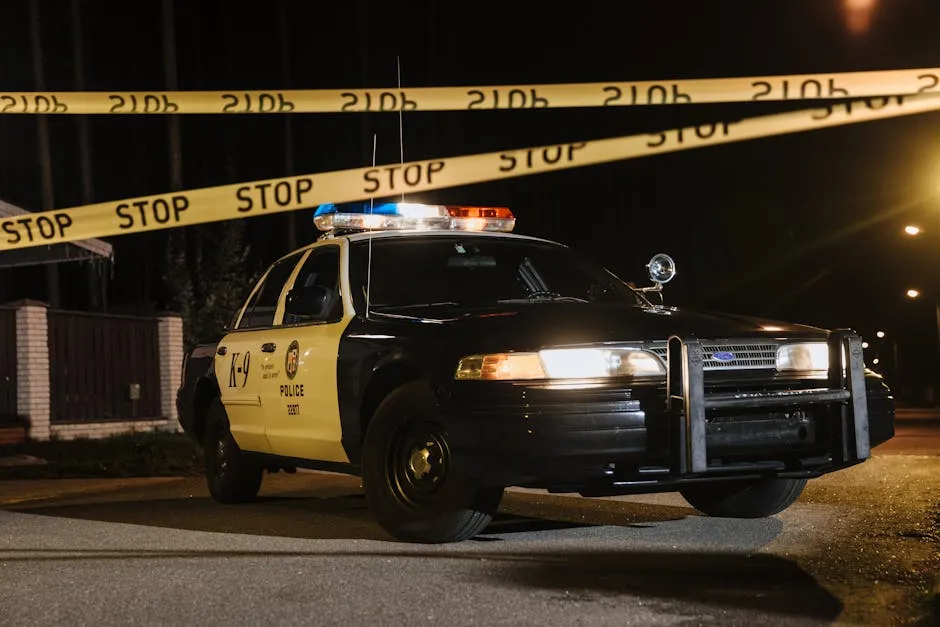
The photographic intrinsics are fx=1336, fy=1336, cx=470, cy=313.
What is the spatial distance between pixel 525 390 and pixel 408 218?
9.07 ft

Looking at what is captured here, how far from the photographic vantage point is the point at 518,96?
29.8 ft

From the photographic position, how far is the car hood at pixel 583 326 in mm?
6242

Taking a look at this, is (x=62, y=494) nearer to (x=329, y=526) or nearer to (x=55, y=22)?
(x=329, y=526)

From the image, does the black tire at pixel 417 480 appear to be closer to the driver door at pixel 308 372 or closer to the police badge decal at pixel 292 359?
the driver door at pixel 308 372

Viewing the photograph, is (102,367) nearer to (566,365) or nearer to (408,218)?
(408,218)

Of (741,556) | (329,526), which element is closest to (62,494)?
(329,526)

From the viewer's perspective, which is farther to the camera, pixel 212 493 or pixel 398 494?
pixel 212 493

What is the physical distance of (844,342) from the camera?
6625 millimetres

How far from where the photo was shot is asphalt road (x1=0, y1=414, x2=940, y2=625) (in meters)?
5.00

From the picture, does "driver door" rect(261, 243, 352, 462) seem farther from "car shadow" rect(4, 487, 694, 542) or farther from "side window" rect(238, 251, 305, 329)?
"car shadow" rect(4, 487, 694, 542)

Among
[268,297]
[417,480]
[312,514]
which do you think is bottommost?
[312,514]

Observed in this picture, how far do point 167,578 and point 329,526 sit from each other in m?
1.94

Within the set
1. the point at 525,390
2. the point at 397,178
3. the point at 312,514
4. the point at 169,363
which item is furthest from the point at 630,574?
the point at 169,363

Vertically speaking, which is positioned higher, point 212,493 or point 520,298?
point 520,298
